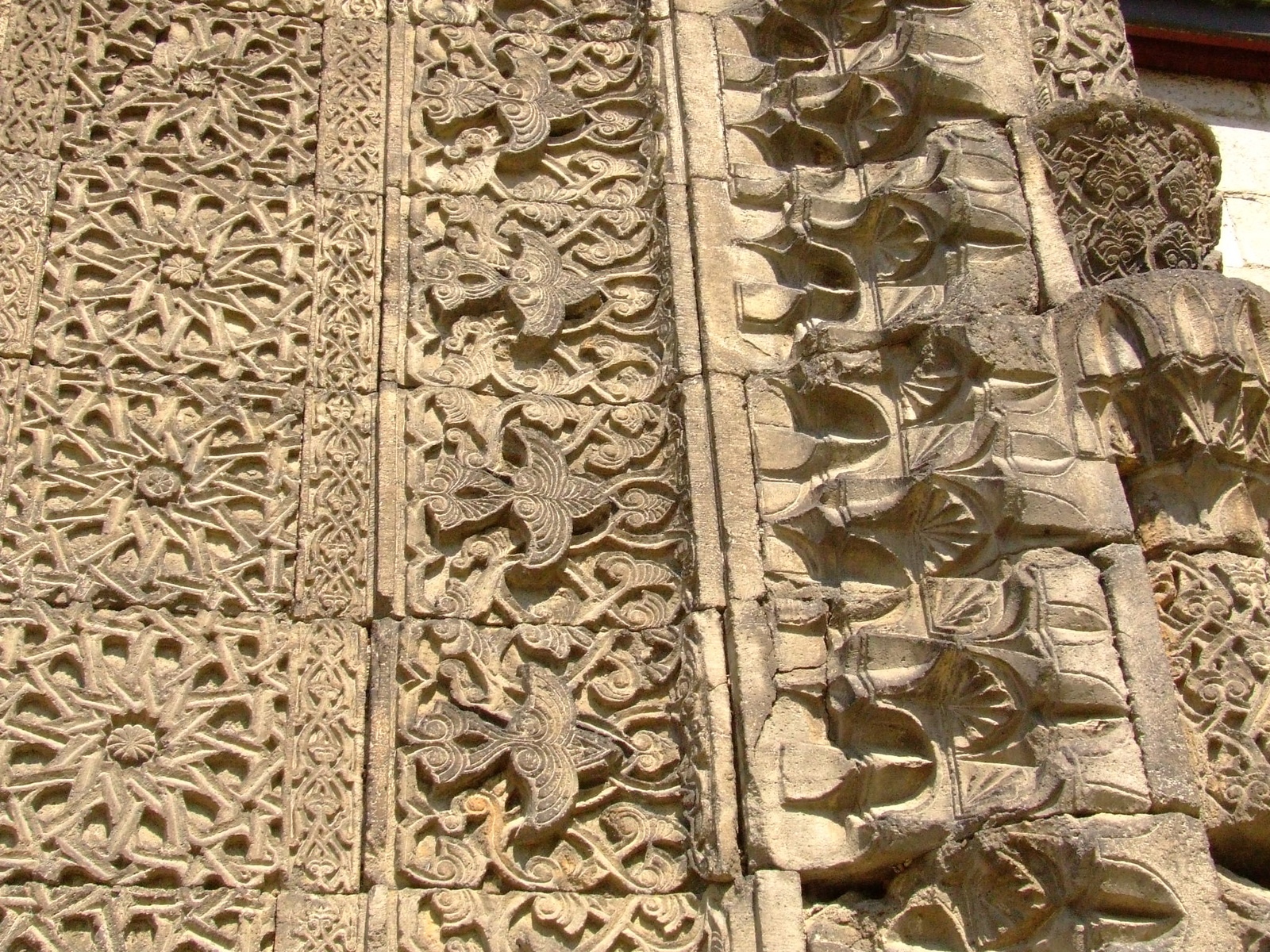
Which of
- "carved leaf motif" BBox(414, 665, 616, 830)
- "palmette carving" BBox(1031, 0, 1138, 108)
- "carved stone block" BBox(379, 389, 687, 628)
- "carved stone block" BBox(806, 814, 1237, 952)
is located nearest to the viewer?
"carved stone block" BBox(806, 814, 1237, 952)

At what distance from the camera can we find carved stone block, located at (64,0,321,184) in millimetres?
4617

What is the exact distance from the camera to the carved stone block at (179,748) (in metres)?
3.53

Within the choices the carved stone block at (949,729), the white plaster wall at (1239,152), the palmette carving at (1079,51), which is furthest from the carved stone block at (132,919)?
the white plaster wall at (1239,152)

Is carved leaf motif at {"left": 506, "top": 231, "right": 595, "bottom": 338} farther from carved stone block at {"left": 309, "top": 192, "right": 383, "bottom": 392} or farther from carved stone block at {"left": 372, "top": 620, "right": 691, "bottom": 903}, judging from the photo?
carved stone block at {"left": 372, "top": 620, "right": 691, "bottom": 903}

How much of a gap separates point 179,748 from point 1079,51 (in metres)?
3.33

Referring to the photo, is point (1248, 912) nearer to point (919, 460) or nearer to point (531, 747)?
point (919, 460)

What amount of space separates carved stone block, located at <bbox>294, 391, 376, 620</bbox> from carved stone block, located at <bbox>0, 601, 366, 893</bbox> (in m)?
0.08

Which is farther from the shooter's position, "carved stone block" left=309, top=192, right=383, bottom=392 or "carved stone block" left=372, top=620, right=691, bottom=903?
"carved stone block" left=309, top=192, right=383, bottom=392

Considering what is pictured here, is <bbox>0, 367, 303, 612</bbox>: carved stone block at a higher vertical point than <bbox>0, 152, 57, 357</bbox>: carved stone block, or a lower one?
lower

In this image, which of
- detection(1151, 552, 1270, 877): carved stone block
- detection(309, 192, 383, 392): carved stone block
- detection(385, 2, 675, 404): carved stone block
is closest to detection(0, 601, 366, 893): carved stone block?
detection(309, 192, 383, 392): carved stone block

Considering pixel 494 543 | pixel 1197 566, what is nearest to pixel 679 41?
pixel 494 543

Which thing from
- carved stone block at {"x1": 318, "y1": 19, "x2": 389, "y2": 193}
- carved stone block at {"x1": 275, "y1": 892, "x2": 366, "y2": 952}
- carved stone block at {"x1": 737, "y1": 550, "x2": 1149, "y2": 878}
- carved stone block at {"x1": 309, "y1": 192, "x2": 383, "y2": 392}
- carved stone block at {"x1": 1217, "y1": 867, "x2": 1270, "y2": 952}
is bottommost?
carved stone block at {"x1": 1217, "y1": 867, "x2": 1270, "y2": 952}

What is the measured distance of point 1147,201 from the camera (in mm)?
4504

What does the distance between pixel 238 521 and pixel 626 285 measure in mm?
1281
